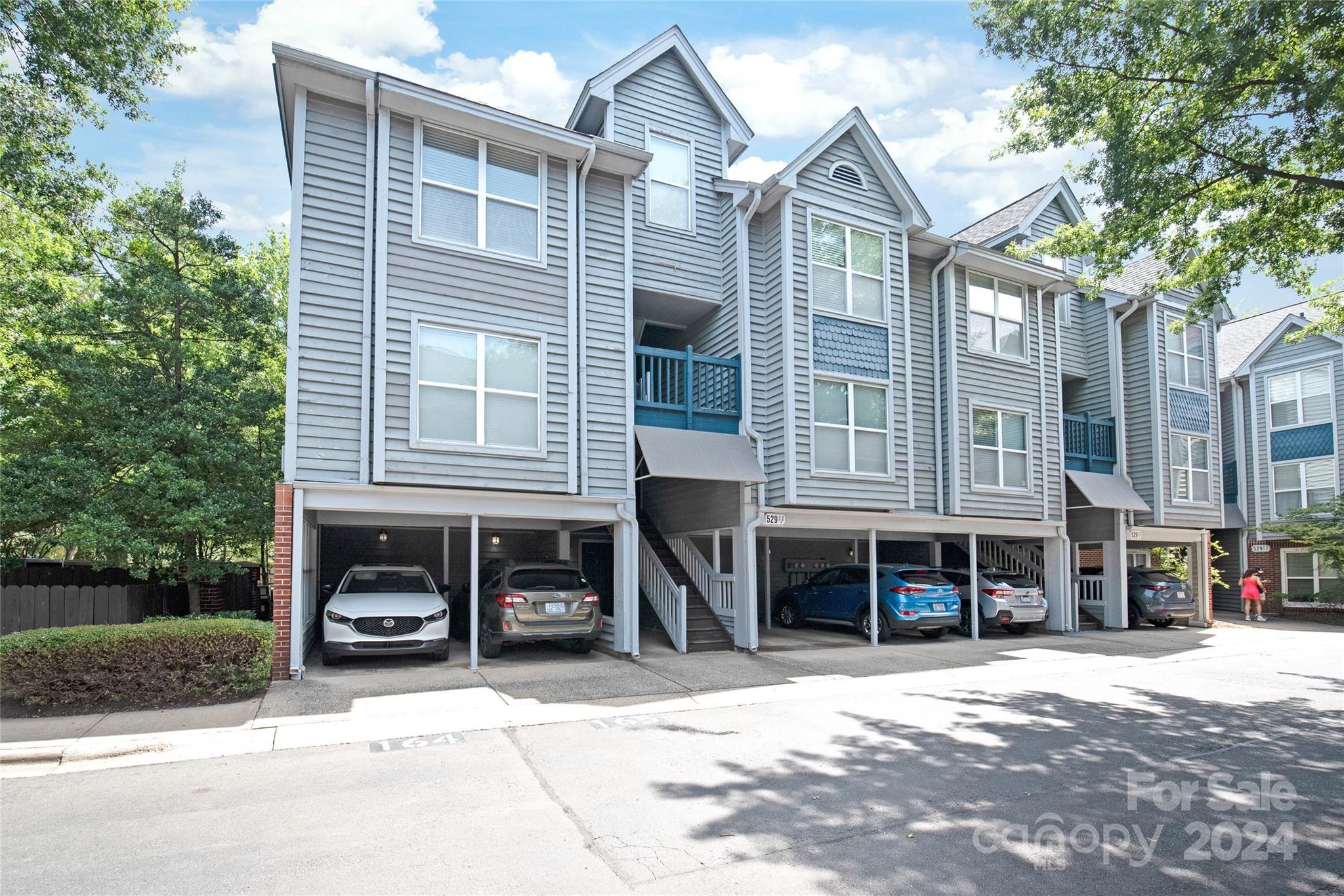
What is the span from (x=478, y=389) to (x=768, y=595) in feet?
32.9

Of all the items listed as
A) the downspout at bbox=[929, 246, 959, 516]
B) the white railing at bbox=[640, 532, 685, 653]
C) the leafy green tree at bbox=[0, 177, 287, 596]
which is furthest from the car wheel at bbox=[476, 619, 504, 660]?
the downspout at bbox=[929, 246, 959, 516]

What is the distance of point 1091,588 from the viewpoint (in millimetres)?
20578

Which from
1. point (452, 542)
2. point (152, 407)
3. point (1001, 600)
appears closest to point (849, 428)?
point (1001, 600)

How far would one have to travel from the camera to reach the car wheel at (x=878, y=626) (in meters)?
15.6

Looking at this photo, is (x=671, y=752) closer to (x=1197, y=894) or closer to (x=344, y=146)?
(x=1197, y=894)

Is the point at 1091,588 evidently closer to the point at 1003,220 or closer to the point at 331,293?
the point at 1003,220

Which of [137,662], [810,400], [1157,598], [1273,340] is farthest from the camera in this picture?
[1273,340]

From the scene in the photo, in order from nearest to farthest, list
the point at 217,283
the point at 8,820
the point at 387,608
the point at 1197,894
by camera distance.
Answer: the point at 1197,894 < the point at 8,820 < the point at 387,608 < the point at 217,283

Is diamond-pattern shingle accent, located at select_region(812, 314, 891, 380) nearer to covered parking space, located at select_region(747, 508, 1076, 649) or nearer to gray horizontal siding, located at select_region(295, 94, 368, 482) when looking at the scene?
covered parking space, located at select_region(747, 508, 1076, 649)

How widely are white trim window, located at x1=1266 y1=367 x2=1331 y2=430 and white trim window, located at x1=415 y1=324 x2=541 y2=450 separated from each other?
89.1 ft

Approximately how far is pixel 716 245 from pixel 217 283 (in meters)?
9.84

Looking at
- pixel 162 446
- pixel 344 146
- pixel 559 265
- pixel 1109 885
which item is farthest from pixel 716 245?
pixel 1109 885

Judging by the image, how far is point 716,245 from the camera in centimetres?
1606

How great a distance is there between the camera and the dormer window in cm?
1561
